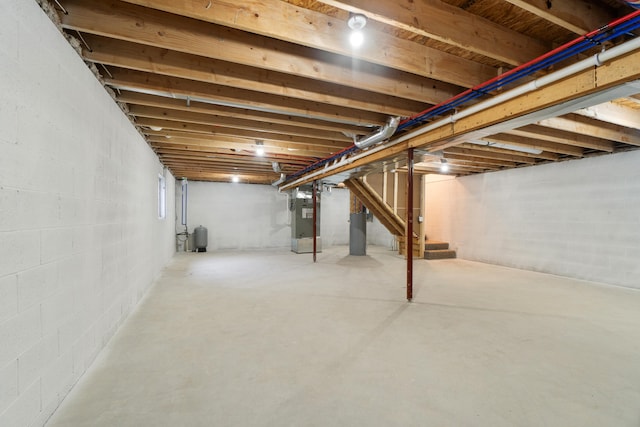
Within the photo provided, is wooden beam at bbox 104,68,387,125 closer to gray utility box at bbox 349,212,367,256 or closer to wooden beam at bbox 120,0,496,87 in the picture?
wooden beam at bbox 120,0,496,87

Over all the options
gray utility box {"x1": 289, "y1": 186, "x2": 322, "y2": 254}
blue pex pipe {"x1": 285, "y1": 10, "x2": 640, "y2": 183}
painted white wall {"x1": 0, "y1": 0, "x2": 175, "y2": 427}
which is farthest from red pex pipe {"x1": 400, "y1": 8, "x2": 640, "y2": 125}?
gray utility box {"x1": 289, "y1": 186, "x2": 322, "y2": 254}

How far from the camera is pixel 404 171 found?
699cm

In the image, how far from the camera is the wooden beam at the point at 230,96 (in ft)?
7.72

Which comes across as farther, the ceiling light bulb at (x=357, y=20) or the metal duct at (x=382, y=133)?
the metal duct at (x=382, y=133)

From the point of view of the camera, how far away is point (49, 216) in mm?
1466

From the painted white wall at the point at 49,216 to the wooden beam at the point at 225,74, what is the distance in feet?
0.76

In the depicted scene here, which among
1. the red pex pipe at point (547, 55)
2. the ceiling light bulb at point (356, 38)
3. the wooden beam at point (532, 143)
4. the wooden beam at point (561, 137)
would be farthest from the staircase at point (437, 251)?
the ceiling light bulb at point (356, 38)

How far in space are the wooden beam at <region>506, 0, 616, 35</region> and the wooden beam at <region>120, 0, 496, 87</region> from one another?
0.64 m

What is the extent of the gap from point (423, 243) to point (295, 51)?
233 inches

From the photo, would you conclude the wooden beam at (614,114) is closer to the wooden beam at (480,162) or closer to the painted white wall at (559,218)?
the painted white wall at (559,218)

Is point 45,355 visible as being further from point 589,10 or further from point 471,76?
point 589,10

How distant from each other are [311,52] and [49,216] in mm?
1955

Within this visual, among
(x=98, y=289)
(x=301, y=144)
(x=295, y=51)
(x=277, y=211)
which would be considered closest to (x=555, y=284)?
(x=301, y=144)

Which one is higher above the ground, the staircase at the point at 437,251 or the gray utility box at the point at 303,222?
the gray utility box at the point at 303,222
